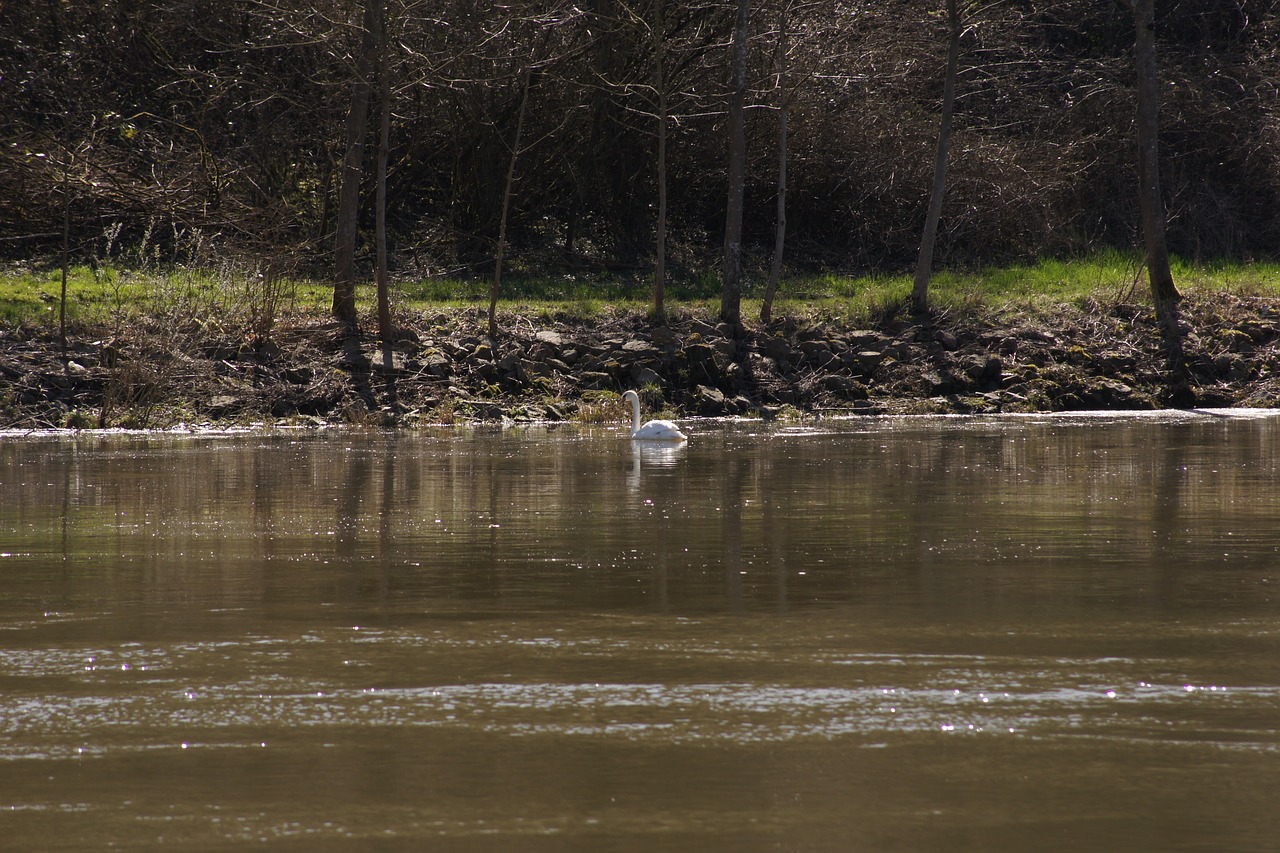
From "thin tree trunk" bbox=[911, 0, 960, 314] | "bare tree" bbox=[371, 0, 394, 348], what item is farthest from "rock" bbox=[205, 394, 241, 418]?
"thin tree trunk" bbox=[911, 0, 960, 314]

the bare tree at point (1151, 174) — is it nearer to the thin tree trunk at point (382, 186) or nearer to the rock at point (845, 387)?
the rock at point (845, 387)

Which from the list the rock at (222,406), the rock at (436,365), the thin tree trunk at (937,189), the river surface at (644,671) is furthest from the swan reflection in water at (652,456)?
the thin tree trunk at (937,189)

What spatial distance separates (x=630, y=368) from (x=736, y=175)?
5.39 metres

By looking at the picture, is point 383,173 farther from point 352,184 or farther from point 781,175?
point 781,175

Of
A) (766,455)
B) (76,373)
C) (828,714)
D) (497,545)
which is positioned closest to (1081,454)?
(766,455)

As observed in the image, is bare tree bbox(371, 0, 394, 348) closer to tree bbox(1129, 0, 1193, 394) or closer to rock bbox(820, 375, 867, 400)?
rock bbox(820, 375, 867, 400)

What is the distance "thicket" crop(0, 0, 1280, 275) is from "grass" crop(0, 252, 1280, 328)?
3.84 feet

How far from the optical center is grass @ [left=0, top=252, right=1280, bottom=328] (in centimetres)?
2497

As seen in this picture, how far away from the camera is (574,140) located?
32562mm

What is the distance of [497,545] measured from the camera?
10141mm

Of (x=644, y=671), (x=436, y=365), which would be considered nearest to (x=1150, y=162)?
(x=436, y=365)

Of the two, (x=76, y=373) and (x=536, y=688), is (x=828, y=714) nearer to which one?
(x=536, y=688)

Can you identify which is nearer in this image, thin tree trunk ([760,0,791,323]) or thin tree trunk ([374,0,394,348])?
thin tree trunk ([374,0,394,348])

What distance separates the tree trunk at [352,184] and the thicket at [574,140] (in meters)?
1.08
